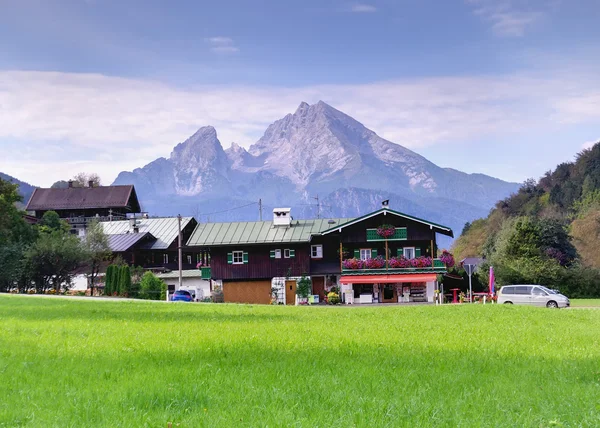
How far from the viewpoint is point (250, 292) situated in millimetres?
67375

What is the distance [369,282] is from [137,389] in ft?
173

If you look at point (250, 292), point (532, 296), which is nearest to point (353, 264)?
point (250, 292)

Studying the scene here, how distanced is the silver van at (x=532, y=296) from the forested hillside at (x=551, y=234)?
1675 cm

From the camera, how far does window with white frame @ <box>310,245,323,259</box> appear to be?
2670 inches

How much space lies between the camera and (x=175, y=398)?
9.02 m

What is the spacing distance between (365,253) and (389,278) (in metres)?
4.37

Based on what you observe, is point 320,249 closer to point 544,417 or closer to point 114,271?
point 114,271

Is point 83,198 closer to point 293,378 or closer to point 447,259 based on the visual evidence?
point 447,259

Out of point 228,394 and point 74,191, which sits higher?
point 74,191

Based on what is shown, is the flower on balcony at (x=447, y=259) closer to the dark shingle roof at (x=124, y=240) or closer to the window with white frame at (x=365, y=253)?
the window with white frame at (x=365, y=253)

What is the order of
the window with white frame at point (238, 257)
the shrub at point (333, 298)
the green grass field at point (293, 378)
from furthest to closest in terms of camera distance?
the window with white frame at point (238, 257)
the shrub at point (333, 298)
the green grass field at point (293, 378)

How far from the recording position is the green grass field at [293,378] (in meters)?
8.30

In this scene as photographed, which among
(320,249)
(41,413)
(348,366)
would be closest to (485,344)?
(348,366)

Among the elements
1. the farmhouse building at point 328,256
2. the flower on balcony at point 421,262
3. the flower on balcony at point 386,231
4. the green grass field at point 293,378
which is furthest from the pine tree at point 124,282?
the green grass field at point 293,378
